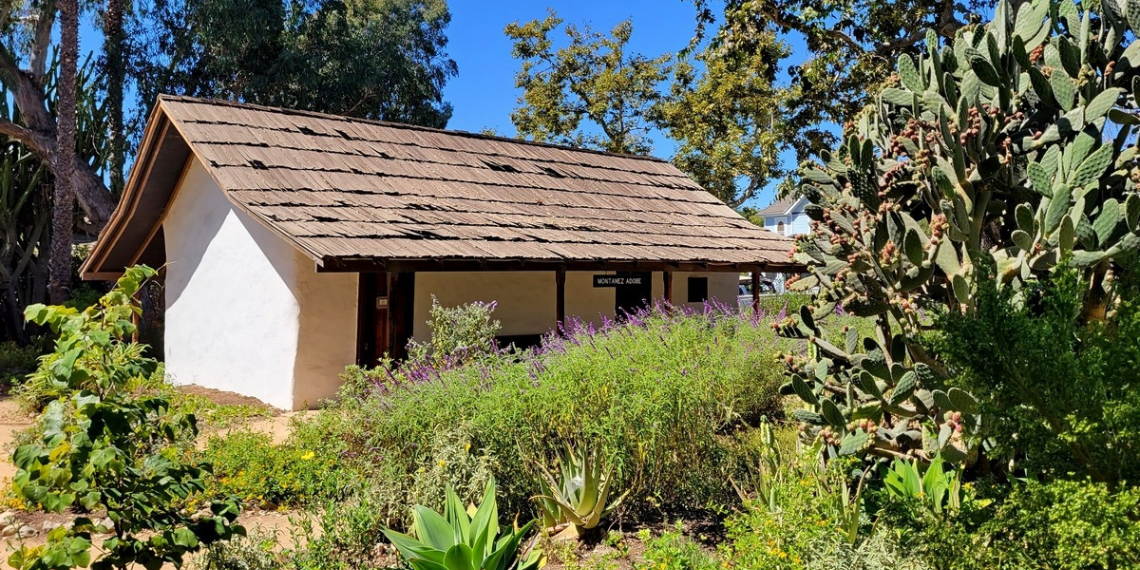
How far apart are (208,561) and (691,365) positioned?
11.9 feet

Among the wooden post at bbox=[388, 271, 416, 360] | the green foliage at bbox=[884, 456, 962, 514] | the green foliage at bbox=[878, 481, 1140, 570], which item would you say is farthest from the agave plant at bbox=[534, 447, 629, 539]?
the wooden post at bbox=[388, 271, 416, 360]

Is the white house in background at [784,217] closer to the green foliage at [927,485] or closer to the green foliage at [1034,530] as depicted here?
the green foliage at [927,485]

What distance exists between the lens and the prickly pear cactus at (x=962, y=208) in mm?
3916

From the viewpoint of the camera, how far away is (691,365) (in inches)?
262

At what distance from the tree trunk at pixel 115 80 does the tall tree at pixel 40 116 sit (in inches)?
48.9

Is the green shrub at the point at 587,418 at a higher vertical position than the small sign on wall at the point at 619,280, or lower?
lower

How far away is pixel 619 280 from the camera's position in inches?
663

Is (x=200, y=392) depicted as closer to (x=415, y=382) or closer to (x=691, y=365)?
(x=415, y=382)

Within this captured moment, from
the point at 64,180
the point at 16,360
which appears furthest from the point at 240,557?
the point at 64,180

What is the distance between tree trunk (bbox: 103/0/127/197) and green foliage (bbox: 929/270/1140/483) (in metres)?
26.5

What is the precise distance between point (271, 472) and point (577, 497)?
10.4 feet

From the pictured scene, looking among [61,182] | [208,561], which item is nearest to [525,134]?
[61,182]

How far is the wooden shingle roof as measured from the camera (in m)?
12.1

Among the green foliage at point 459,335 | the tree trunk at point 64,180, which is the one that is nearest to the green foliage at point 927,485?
the green foliage at point 459,335
